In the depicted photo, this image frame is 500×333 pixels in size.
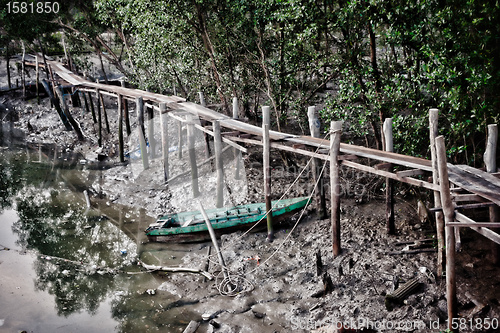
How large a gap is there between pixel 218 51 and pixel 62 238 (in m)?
7.66

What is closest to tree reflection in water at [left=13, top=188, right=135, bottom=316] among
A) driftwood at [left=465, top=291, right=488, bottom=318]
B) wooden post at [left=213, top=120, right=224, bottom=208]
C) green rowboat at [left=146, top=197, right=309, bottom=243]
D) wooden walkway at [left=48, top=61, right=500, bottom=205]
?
green rowboat at [left=146, top=197, right=309, bottom=243]

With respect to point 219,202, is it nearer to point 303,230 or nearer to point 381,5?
point 303,230

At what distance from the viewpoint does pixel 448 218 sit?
17.6 ft

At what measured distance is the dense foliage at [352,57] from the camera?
691 cm

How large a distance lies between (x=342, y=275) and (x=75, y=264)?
6.29m

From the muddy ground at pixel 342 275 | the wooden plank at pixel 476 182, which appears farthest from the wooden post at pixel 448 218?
the wooden plank at pixel 476 182

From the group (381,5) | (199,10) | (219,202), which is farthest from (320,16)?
(219,202)

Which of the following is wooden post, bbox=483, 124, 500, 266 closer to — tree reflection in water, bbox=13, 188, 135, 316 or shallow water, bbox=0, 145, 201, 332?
shallow water, bbox=0, 145, 201, 332

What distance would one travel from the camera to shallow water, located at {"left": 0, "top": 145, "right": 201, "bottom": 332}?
7.30m

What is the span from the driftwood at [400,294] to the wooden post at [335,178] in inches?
62.2

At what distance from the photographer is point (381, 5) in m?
7.66

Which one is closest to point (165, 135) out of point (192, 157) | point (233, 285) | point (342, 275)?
point (192, 157)

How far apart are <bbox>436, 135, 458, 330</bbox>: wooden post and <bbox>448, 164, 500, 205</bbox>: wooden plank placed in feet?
1.85

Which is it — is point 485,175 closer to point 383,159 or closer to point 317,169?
point 383,159
